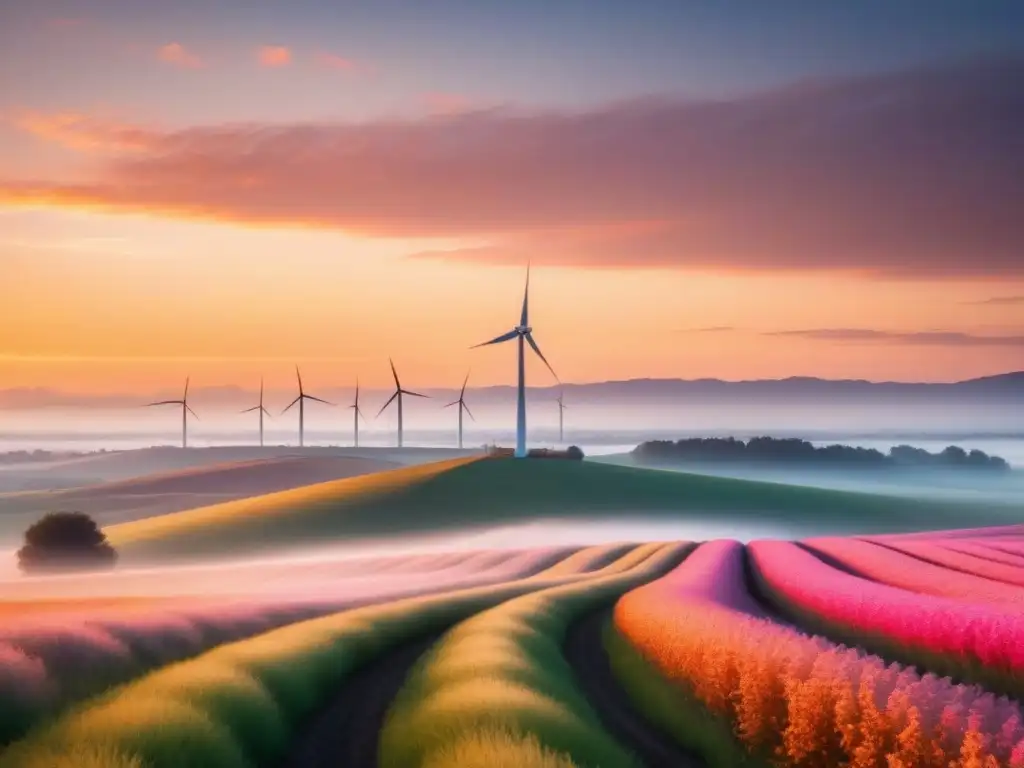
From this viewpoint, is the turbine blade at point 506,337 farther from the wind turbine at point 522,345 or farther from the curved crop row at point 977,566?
the curved crop row at point 977,566

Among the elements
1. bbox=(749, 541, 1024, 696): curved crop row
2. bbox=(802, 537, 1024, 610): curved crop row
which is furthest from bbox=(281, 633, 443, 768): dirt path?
bbox=(802, 537, 1024, 610): curved crop row

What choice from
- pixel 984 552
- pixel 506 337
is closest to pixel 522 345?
pixel 506 337

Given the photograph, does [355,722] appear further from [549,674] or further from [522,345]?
[522,345]

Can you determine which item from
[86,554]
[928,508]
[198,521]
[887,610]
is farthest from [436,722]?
[928,508]

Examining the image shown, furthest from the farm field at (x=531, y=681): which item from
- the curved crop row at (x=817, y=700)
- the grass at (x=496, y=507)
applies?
the grass at (x=496, y=507)

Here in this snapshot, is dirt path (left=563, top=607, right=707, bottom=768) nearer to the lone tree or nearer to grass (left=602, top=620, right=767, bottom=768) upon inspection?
grass (left=602, top=620, right=767, bottom=768)
